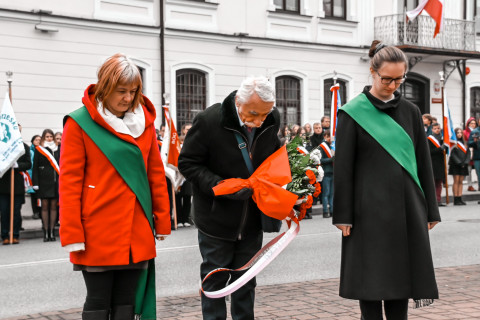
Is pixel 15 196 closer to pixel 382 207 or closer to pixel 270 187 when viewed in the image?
pixel 270 187

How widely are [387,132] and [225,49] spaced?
56.0 feet

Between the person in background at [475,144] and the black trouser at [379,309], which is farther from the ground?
the person in background at [475,144]

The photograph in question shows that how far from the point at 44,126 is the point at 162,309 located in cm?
1206

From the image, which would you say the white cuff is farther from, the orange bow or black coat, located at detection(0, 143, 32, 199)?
black coat, located at detection(0, 143, 32, 199)

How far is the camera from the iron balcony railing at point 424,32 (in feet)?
80.0

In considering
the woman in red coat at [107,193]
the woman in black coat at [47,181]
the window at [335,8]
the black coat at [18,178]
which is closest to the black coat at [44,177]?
the woman in black coat at [47,181]

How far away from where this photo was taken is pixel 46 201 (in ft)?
42.3

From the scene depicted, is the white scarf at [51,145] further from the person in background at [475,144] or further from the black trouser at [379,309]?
the person in background at [475,144]

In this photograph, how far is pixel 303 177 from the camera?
179 inches

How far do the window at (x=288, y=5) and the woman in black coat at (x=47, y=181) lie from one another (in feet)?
37.1

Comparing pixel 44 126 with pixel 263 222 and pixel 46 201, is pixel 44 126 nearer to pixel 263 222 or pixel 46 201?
pixel 46 201

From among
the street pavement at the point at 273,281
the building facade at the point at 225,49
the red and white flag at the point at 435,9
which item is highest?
the red and white flag at the point at 435,9

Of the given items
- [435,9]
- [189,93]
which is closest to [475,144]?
[435,9]

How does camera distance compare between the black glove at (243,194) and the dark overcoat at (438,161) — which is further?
the dark overcoat at (438,161)
